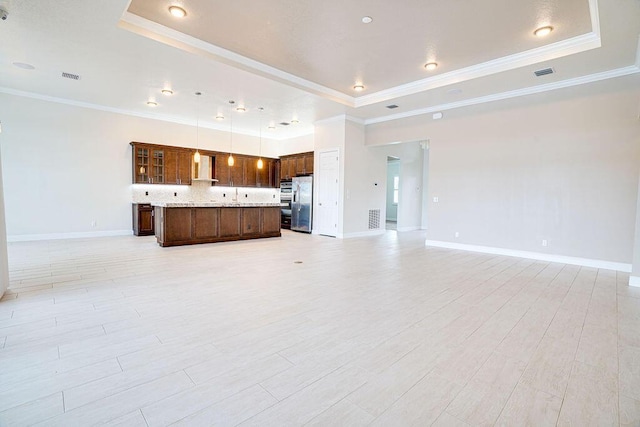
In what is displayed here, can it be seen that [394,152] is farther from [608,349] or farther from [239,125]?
[608,349]

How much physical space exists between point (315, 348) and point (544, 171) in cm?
555

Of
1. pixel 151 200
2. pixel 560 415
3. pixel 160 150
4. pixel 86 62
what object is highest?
pixel 86 62

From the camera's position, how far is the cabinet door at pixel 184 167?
840cm

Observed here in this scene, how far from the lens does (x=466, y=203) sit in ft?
21.2

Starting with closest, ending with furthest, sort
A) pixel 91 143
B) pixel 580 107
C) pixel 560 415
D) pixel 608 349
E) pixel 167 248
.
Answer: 1. pixel 560 415
2. pixel 608 349
3. pixel 580 107
4. pixel 167 248
5. pixel 91 143

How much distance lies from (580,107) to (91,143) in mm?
10273

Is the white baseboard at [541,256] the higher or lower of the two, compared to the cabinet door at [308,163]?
lower

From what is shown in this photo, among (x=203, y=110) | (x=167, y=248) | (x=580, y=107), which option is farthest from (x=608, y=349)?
(x=203, y=110)

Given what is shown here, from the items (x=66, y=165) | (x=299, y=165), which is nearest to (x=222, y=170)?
(x=299, y=165)

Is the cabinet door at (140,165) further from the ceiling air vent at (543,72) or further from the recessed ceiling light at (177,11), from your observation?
the ceiling air vent at (543,72)

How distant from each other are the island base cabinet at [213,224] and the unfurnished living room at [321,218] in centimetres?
5

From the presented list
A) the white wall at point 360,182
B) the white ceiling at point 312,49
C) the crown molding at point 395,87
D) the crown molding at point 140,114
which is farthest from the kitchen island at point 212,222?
the crown molding at point 395,87

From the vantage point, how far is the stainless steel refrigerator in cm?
895

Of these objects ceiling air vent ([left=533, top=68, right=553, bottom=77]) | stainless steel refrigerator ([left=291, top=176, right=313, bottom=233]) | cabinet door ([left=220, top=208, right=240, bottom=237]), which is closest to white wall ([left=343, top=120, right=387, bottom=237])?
stainless steel refrigerator ([left=291, top=176, right=313, bottom=233])
